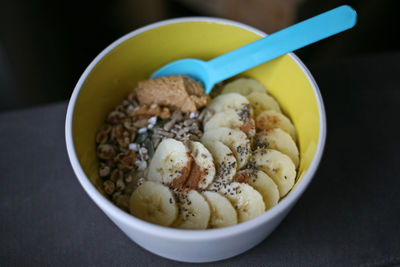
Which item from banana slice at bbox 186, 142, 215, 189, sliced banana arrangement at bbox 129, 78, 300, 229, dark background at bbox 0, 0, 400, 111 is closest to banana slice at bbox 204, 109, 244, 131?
sliced banana arrangement at bbox 129, 78, 300, 229

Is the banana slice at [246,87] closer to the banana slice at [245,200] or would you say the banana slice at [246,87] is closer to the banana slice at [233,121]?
the banana slice at [233,121]

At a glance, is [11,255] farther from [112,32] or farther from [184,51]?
[112,32]

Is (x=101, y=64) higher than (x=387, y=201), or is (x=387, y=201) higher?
(x=101, y=64)

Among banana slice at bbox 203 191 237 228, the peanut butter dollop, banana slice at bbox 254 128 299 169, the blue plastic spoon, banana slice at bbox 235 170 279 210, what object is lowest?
banana slice at bbox 203 191 237 228

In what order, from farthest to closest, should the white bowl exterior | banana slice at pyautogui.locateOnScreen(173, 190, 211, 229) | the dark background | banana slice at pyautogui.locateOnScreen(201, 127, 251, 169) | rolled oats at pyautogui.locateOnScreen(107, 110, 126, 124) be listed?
the dark background < rolled oats at pyautogui.locateOnScreen(107, 110, 126, 124) < banana slice at pyautogui.locateOnScreen(201, 127, 251, 169) < banana slice at pyautogui.locateOnScreen(173, 190, 211, 229) < the white bowl exterior

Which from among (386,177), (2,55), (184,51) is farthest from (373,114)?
(2,55)

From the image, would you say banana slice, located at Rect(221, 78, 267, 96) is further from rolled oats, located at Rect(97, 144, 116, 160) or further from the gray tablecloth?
rolled oats, located at Rect(97, 144, 116, 160)
